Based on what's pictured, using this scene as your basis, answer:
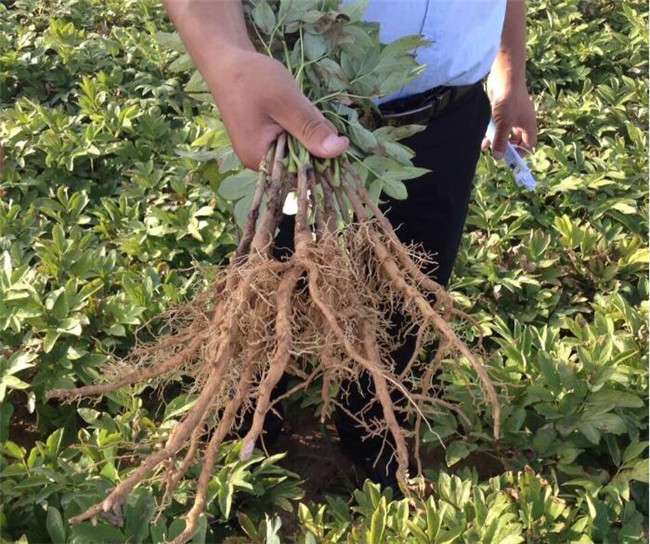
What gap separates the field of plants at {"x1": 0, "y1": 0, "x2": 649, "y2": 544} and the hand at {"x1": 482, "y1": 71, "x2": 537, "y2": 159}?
0.53 meters

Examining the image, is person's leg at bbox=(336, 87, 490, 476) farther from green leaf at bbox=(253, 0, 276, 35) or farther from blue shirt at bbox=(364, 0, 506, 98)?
green leaf at bbox=(253, 0, 276, 35)

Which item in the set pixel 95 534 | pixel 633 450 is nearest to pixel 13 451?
pixel 95 534

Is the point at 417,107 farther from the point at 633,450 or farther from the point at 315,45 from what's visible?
the point at 633,450

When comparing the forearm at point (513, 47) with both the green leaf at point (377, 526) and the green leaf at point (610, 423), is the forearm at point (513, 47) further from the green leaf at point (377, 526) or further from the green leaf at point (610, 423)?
the green leaf at point (377, 526)

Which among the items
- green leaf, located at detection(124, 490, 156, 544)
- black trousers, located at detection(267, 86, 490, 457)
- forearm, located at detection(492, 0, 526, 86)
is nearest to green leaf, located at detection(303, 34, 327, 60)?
black trousers, located at detection(267, 86, 490, 457)

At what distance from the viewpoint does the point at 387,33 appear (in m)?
1.56

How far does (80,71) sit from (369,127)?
270 centimetres

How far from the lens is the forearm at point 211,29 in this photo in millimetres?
1218

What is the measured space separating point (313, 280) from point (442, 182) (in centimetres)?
70

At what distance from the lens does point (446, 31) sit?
1597 millimetres

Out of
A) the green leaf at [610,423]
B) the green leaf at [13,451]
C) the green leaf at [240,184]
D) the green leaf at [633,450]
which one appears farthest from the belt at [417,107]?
the green leaf at [13,451]

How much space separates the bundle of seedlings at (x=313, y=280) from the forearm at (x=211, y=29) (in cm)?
10

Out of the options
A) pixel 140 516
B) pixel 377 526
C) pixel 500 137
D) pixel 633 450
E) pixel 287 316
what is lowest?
pixel 633 450

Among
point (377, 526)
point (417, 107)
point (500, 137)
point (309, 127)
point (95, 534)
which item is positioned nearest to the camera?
point (309, 127)
